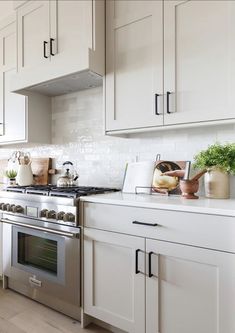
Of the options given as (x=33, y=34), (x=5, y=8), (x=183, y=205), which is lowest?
(x=183, y=205)

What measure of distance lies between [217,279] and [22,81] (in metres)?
1.99

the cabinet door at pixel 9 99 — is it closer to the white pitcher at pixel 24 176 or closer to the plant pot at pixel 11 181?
the white pitcher at pixel 24 176

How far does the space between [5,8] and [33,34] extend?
23.6 inches

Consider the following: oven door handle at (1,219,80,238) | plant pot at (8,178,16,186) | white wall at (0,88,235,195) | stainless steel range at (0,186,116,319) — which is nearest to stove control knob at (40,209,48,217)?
stainless steel range at (0,186,116,319)

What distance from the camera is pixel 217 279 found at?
47.7 inches

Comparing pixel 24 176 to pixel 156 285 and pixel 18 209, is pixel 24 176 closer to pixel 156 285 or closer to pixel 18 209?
pixel 18 209

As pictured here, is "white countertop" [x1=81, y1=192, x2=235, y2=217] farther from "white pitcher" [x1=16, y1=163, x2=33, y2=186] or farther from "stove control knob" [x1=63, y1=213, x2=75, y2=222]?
"white pitcher" [x1=16, y1=163, x2=33, y2=186]

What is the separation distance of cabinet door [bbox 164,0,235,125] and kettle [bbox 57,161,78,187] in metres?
1.00

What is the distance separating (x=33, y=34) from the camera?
84.0 inches

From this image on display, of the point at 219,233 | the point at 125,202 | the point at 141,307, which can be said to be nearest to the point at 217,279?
the point at 219,233

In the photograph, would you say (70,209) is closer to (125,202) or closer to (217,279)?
(125,202)

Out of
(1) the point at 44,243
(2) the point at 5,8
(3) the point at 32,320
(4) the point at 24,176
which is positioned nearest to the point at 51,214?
(1) the point at 44,243

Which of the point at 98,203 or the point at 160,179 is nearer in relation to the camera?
the point at 98,203

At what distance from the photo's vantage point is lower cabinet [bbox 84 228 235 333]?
1.21m
